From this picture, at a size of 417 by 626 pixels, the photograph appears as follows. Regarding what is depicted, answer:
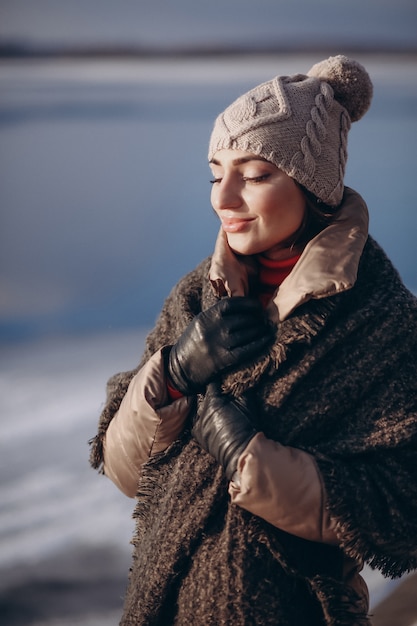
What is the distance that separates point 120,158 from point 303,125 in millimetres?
2878

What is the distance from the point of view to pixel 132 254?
391 centimetres

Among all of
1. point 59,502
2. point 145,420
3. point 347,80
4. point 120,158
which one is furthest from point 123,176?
point 145,420

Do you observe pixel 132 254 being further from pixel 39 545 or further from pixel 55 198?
pixel 39 545

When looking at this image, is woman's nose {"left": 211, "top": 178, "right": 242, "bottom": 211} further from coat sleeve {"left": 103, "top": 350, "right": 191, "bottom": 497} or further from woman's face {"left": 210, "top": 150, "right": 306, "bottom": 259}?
coat sleeve {"left": 103, "top": 350, "right": 191, "bottom": 497}

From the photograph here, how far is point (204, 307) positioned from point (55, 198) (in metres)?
2.86

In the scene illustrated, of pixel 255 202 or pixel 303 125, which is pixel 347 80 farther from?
pixel 255 202

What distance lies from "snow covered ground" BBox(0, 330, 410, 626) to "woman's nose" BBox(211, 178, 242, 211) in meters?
1.16

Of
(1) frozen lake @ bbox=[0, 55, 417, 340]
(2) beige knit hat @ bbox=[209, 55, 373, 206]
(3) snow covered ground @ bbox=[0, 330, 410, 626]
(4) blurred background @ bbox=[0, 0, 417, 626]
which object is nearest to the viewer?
(2) beige knit hat @ bbox=[209, 55, 373, 206]

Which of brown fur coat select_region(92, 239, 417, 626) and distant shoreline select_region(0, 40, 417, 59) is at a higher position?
distant shoreline select_region(0, 40, 417, 59)

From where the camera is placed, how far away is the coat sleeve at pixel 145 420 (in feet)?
3.93

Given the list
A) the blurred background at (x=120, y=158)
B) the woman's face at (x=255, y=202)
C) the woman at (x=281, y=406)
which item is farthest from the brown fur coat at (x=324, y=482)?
the blurred background at (x=120, y=158)

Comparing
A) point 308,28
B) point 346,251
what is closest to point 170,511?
point 346,251

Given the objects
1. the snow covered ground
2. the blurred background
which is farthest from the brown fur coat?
the blurred background

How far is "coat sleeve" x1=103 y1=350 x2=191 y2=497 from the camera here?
3.93ft
